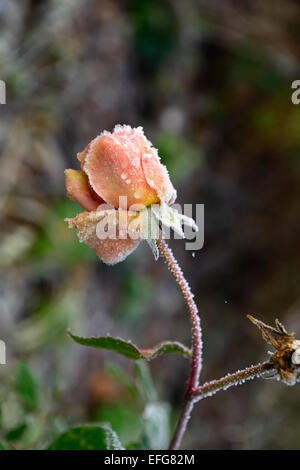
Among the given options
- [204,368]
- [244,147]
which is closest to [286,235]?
[244,147]

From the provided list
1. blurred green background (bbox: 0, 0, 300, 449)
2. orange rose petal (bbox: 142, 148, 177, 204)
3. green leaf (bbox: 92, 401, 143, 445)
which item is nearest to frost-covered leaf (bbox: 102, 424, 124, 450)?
blurred green background (bbox: 0, 0, 300, 449)

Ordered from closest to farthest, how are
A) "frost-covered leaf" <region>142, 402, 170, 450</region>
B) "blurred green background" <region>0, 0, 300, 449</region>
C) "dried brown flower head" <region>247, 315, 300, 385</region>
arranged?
"dried brown flower head" <region>247, 315, 300, 385</region> < "frost-covered leaf" <region>142, 402, 170, 450</region> < "blurred green background" <region>0, 0, 300, 449</region>

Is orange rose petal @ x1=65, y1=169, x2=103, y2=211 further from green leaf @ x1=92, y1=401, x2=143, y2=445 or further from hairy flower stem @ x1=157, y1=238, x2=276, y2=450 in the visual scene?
green leaf @ x1=92, y1=401, x2=143, y2=445

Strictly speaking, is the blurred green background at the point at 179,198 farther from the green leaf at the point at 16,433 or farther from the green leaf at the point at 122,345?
the green leaf at the point at 122,345

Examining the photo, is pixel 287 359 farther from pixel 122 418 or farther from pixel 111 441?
pixel 122 418

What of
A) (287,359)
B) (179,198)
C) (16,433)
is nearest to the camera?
(287,359)

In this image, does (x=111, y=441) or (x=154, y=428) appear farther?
(x=154, y=428)

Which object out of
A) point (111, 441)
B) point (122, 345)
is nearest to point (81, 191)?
point (122, 345)
